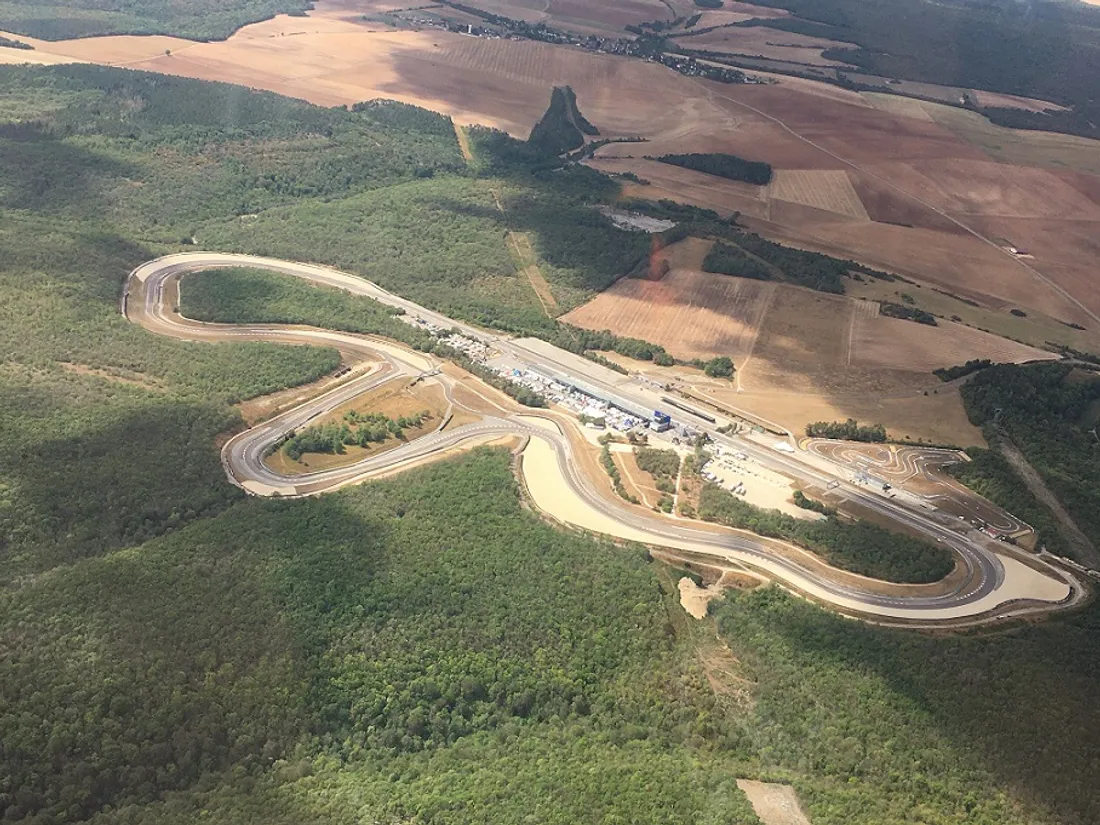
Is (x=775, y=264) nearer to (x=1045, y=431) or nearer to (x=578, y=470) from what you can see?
(x=1045, y=431)

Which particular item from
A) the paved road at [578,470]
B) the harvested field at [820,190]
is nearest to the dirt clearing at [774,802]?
the paved road at [578,470]

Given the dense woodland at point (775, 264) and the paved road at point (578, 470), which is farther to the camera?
the dense woodland at point (775, 264)

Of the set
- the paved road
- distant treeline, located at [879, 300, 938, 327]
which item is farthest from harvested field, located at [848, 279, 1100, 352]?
the paved road

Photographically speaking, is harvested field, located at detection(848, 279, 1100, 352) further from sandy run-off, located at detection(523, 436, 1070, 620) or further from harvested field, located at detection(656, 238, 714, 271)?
sandy run-off, located at detection(523, 436, 1070, 620)

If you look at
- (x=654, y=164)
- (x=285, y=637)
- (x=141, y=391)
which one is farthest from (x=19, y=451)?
(x=654, y=164)

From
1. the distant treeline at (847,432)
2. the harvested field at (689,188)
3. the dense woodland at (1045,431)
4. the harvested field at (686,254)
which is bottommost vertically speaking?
the distant treeline at (847,432)

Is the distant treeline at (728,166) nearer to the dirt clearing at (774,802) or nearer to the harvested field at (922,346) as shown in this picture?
the harvested field at (922,346)
